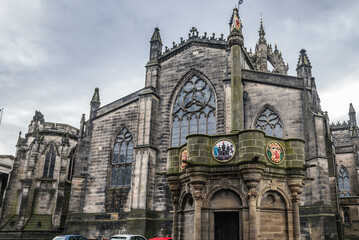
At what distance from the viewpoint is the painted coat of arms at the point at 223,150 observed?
33.0 ft

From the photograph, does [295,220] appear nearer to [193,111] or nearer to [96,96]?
[193,111]

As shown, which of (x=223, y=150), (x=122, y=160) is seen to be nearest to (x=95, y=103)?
(x=122, y=160)

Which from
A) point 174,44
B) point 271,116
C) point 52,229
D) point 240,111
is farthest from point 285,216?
point 52,229

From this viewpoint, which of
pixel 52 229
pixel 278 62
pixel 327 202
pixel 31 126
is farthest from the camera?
pixel 278 62

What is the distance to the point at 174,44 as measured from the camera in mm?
25688

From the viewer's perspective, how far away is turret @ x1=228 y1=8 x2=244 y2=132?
1271 cm

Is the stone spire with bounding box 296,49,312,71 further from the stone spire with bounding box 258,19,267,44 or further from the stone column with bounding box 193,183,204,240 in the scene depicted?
the stone spire with bounding box 258,19,267,44

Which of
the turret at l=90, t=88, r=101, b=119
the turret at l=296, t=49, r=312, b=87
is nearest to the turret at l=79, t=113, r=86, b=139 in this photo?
the turret at l=90, t=88, r=101, b=119

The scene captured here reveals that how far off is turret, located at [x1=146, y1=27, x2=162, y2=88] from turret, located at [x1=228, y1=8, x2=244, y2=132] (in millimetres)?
11051

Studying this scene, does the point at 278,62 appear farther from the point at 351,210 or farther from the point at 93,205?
the point at 93,205

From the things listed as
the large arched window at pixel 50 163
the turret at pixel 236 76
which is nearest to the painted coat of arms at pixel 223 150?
the turret at pixel 236 76

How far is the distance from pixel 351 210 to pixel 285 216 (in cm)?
1972

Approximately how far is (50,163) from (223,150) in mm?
26269

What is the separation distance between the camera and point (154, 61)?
1005 inches
